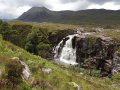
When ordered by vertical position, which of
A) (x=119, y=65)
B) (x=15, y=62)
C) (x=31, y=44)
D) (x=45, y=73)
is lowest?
(x=119, y=65)

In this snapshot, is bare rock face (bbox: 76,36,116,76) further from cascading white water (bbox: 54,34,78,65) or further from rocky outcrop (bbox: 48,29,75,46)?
rocky outcrop (bbox: 48,29,75,46)

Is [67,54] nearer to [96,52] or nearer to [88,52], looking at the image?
[88,52]

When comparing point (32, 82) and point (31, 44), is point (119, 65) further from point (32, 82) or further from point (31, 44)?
point (32, 82)

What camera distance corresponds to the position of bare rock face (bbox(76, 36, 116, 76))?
107075 mm

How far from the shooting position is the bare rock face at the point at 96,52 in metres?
107

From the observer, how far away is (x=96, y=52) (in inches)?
4459

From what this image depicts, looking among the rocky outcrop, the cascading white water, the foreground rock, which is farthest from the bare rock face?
the rocky outcrop

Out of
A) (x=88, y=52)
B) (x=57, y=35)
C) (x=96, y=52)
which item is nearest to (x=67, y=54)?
(x=88, y=52)

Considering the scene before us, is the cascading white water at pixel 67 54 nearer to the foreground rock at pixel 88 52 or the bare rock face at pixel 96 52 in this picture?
the foreground rock at pixel 88 52

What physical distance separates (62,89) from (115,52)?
92256 millimetres

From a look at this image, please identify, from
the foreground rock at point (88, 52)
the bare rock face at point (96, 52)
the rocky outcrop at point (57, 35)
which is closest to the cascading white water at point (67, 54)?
the foreground rock at point (88, 52)

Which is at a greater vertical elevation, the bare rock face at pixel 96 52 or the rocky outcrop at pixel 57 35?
the rocky outcrop at pixel 57 35

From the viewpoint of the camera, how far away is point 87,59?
370ft

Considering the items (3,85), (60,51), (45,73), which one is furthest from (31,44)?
(3,85)
